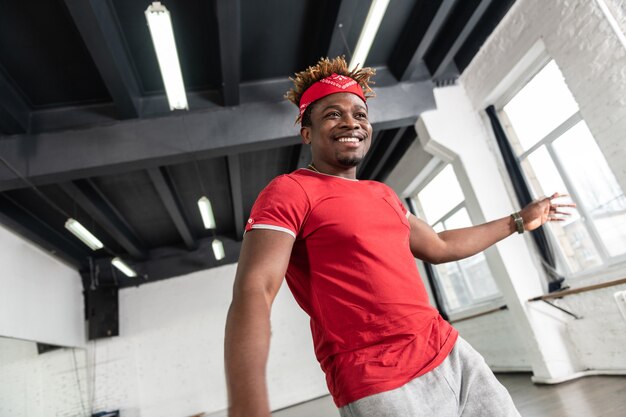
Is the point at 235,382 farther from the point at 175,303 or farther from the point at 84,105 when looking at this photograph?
the point at 175,303

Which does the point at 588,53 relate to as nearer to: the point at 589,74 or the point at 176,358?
the point at 589,74

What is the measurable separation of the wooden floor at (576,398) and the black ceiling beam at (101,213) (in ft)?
18.4

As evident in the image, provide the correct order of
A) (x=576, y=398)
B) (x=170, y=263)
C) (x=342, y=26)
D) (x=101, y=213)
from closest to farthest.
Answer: (x=576, y=398)
(x=342, y=26)
(x=101, y=213)
(x=170, y=263)

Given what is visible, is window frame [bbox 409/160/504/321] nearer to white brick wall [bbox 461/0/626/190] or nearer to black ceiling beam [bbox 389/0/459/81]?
black ceiling beam [bbox 389/0/459/81]

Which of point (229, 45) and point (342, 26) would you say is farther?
point (342, 26)

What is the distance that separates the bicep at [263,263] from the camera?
0.72 metres

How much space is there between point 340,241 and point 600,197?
399 cm

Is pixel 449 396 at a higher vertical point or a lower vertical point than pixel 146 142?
lower

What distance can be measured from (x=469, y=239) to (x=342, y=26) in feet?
10.3

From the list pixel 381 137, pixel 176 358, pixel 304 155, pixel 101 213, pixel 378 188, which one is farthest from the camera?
pixel 176 358

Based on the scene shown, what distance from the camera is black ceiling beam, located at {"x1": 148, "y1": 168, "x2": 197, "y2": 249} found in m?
5.52


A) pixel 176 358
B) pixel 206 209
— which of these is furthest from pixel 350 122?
pixel 176 358

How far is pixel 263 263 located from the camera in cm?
76

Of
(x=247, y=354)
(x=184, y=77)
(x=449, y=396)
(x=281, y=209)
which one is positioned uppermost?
(x=184, y=77)
